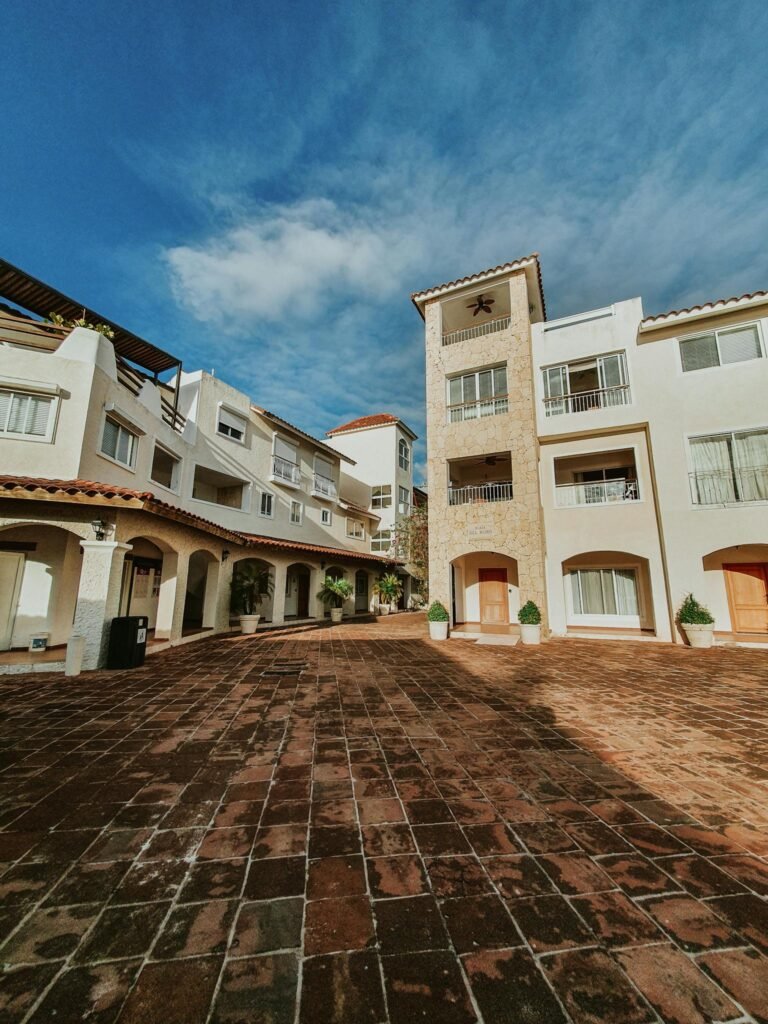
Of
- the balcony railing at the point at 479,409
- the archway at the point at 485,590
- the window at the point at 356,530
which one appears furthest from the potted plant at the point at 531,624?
the window at the point at 356,530

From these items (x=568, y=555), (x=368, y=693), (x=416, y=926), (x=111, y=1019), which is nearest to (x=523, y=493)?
(x=568, y=555)

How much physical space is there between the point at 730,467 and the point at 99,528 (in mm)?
17306

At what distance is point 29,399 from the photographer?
10.4 meters

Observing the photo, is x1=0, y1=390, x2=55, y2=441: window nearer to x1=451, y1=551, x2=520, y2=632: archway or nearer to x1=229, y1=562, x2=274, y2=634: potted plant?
x1=229, y1=562, x2=274, y2=634: potted plant

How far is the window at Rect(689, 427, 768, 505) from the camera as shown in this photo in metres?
11.9

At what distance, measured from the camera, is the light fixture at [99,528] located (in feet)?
28.7

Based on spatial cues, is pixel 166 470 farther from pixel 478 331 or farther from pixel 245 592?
pixel 478 331

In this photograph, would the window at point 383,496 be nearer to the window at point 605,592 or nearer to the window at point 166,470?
the window at point 166,470

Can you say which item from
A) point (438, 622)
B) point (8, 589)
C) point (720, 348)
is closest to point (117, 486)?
point (8, 589)

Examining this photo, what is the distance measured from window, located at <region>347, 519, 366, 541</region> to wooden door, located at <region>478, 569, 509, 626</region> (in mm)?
11001

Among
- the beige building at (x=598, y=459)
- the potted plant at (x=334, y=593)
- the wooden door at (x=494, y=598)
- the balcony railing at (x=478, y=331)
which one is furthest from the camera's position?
the potted plant at (x=334, y=593)

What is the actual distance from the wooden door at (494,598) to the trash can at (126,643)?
12.3 m

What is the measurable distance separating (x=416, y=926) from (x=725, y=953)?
Result: 156 cm

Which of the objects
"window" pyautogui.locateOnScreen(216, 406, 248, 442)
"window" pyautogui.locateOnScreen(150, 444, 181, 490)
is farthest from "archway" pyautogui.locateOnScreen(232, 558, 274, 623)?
"window" pyautogui.locateOnScreen(216, 406, 248, 442)
